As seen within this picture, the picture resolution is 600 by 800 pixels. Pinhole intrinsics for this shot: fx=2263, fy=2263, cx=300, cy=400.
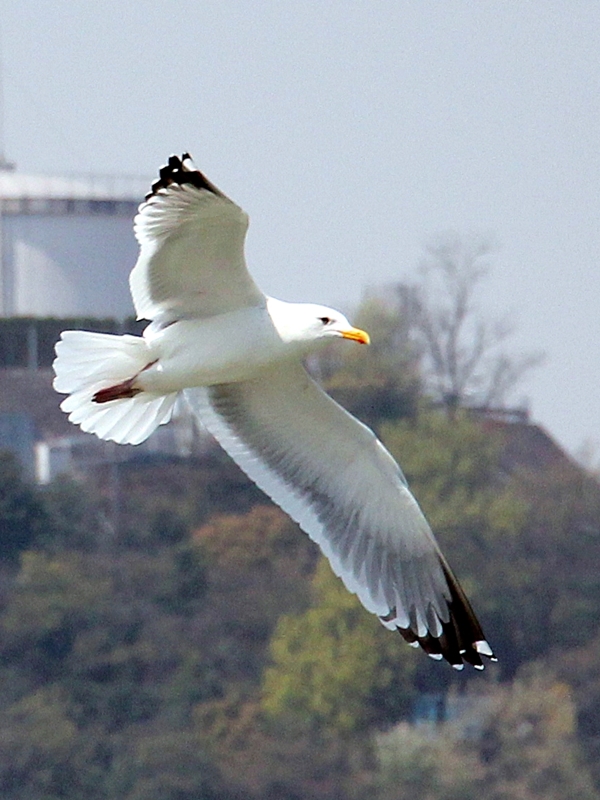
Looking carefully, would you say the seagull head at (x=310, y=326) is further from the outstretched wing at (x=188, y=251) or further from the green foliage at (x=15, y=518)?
the green foliage at (x=15, y=518)

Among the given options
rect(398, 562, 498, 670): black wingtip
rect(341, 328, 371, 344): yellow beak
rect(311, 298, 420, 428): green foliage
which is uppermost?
rect(341, 328, 371, 344): yellow beak

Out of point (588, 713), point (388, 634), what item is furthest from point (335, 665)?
point (588, 713)

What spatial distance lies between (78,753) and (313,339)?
782 inches

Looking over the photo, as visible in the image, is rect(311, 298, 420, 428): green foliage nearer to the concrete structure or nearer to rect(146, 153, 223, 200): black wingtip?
the concrete structure

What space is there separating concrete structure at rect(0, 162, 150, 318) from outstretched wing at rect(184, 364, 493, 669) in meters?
27.7

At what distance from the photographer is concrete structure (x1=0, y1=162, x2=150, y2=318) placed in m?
35.7

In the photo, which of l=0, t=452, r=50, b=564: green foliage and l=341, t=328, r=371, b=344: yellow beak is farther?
l=0, t=452, r=50, b=564: green foliage

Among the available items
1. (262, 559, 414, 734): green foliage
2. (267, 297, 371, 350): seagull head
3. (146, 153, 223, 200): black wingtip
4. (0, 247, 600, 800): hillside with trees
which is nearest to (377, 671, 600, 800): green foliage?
(0, 247, 600, 800): hillside with trees

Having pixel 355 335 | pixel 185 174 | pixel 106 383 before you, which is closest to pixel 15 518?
pixel 106 383

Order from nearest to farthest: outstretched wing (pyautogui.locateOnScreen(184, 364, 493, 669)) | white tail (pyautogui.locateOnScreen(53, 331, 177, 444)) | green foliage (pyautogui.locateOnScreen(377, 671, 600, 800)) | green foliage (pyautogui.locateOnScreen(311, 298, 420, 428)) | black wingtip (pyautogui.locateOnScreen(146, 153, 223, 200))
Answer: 1. black wingtip (pyautogui.locateOnScreen(146, 153, 223, 200))
2. white tail (pyautogui.locateOnScreen(53, 331, 177, 444))
3. outstretched wing (pyautogui.locateOnScreen(184, 364, 493, 669))
4. green foliage (pyautogui.locateOnScreen(377, 671, 600, 800))
5. green foliage (pyautogui.locateOnScreen(311, 298, 420, 428))

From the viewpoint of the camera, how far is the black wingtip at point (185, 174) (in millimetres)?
6465

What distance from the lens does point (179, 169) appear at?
6480 mm

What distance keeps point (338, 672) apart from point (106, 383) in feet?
68.6

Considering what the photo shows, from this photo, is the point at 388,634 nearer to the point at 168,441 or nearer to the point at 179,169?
the point at 168,441
